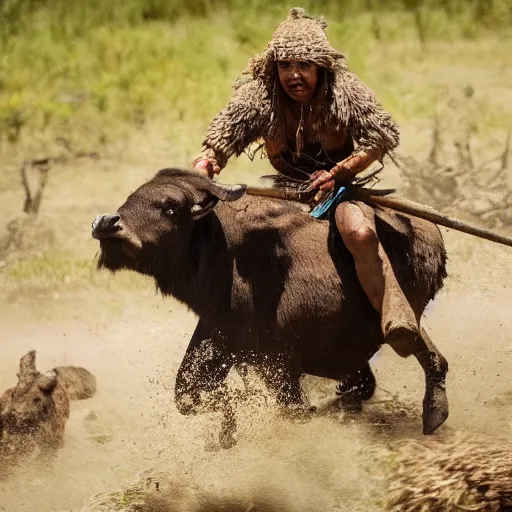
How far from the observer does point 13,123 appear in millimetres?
10500

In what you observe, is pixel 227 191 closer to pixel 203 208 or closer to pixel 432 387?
pixel 203 208

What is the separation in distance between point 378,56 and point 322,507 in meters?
7.06

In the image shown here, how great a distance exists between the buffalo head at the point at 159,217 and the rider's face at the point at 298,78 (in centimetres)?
61

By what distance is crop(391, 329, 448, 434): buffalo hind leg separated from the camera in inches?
202

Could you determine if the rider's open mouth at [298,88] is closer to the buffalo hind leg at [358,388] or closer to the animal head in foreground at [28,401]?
the buffalo hind leg at [358,388]

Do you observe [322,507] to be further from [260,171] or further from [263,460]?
[260,171]

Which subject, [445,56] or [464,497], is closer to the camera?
[464,497]

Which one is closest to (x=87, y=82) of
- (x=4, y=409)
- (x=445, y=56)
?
(x=445, y=56)

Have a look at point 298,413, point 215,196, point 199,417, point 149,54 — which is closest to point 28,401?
point 199,417

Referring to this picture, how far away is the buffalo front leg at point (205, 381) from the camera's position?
5.16 meters

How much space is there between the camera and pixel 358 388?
6012mm

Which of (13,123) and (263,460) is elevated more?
(13,123)

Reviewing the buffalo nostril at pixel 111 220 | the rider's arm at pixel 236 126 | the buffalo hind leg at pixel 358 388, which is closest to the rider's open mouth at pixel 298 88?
the rider's arm at pixel 236 126

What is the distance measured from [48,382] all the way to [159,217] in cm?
174
